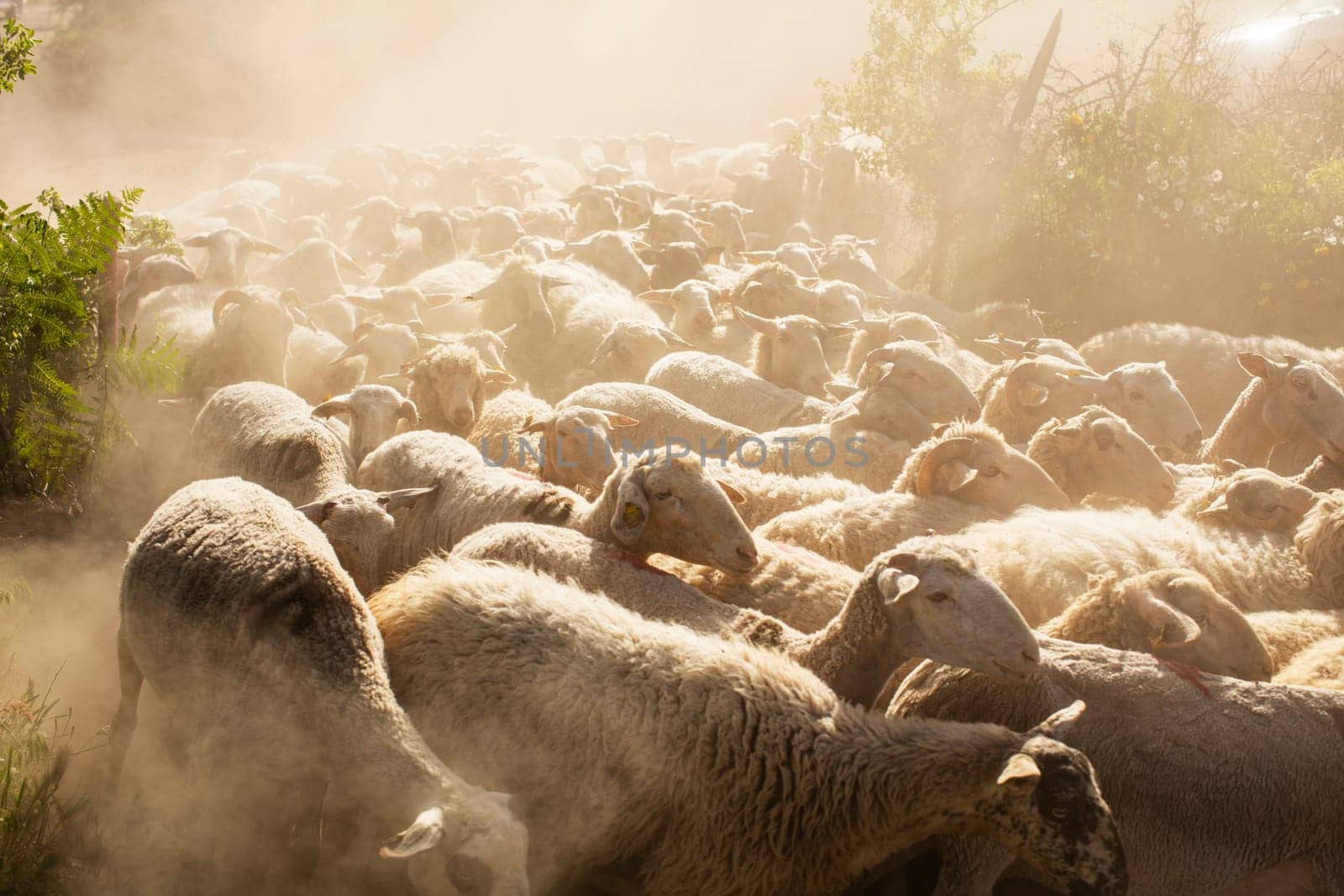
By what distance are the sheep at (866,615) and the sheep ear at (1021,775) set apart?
0.54m

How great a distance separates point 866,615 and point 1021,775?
98 centimetres

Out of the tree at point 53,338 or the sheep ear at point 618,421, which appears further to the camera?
the sheep ear at point 618,421

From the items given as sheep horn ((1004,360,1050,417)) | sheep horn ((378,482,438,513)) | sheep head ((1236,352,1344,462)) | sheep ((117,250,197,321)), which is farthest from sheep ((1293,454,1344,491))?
sheep ((117,250,197,321))

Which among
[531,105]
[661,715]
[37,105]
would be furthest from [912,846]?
[531,105]

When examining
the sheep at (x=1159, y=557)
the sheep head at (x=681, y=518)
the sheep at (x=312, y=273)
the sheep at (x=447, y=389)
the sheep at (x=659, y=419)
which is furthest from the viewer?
the sheep at (x=312, y=273)

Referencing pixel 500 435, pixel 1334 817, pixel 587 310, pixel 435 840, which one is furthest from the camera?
pixel 587 310

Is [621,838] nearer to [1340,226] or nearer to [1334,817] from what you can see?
[1334,817]

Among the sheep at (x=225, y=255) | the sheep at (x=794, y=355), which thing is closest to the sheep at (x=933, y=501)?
the sheep at (x=794, y=355)

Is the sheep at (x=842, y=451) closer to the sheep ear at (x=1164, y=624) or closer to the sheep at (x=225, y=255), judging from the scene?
the sheep ear at (x=1164, y=624)

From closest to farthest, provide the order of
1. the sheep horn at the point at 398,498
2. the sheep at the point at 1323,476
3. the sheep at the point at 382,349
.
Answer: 1. the sheep horn at the point at 398,498
2. the sheep at the point at 1323,476
3. the sheep at the point at 382,349

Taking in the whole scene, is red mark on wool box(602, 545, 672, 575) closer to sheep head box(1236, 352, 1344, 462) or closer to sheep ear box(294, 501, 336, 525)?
sheep ear box(294, 501, 336, 525)

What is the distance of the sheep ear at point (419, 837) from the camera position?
2.58 m

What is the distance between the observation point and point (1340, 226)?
1041 centimetres

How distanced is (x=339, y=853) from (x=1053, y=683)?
2.40 meters
